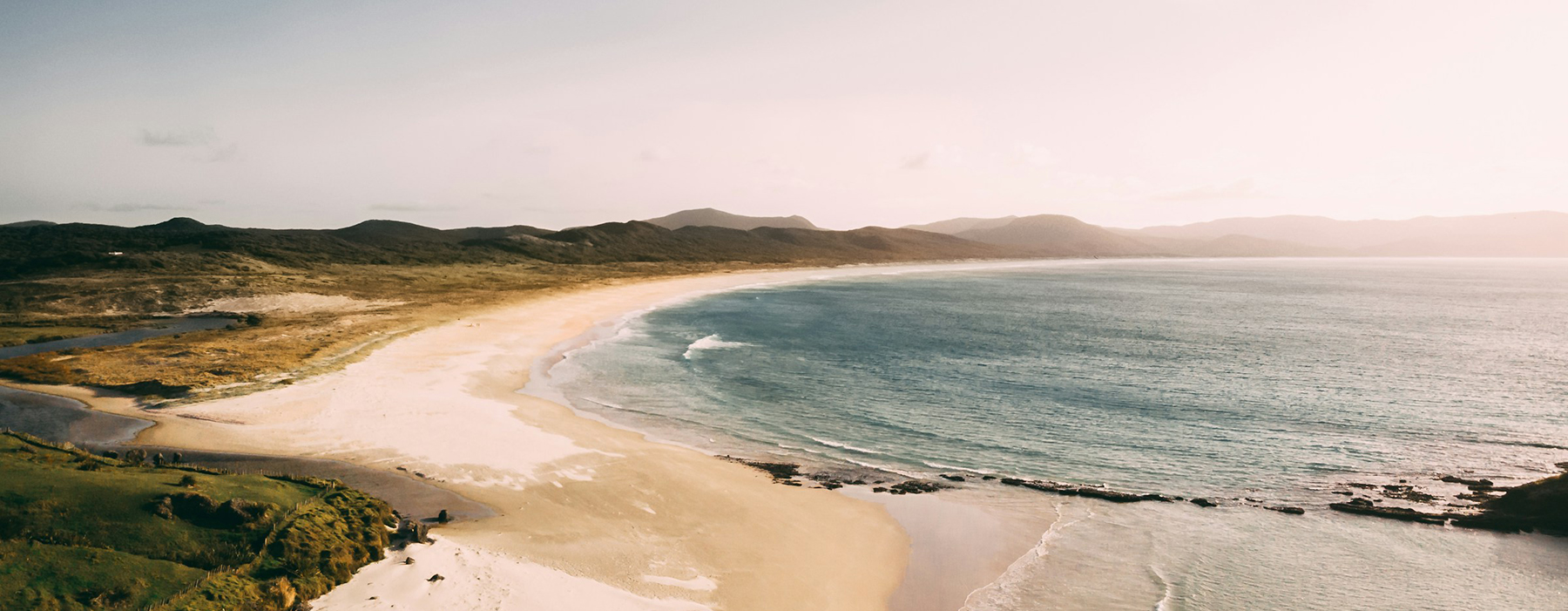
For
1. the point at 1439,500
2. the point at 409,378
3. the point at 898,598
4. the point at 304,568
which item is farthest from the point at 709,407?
the point at 1439,500

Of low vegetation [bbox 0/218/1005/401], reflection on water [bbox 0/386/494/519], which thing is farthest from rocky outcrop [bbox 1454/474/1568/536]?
low vegetation [bbox 0/218/1005/401]

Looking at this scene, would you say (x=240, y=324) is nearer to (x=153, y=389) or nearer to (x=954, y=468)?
(x=153, y=389)

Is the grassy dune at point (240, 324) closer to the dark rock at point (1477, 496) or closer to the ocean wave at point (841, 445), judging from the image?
the ocean wave at point (841, 445)

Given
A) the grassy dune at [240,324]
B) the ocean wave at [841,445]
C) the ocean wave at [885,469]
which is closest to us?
the ocean wave at [885,469]

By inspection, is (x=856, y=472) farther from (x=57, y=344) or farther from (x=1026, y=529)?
(x=57, y=344)

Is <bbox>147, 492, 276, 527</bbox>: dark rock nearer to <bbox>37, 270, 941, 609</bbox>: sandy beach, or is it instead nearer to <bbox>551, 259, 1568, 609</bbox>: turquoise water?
<bbox>37, 270, 941, 609</bbox>: sandy beach

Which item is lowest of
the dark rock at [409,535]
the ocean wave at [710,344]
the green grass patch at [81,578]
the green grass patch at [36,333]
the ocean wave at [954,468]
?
the ocean wave at [954,468]

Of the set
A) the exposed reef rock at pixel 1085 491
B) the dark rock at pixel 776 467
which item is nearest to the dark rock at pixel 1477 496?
the exposed reef rock at pixel 1085 491

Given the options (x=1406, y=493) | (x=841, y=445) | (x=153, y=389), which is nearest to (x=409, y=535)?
(x=841, y=445)
